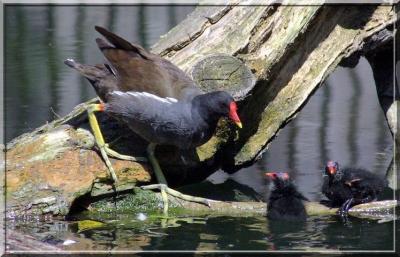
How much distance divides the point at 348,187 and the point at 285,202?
0.46m

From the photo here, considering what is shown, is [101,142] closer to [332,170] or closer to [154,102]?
[154,102]

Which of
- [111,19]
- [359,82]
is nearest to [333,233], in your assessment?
[359,82]

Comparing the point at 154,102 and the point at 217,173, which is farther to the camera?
the point at 217,173

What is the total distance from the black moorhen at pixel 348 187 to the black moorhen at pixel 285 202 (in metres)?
0.21

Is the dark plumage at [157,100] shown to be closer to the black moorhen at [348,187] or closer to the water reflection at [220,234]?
the water reflection at [220,234]

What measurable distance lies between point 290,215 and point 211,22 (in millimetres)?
1369

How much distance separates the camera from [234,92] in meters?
6.22

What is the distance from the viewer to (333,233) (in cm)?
579

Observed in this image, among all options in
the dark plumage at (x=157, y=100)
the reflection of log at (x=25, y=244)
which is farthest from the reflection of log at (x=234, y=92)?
the reflection of log at (x=25, y=244)

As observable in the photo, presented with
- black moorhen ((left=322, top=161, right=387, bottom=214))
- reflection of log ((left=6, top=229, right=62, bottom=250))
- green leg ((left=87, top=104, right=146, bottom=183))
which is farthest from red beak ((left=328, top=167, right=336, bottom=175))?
reflection of log ((left=6, top=229, right=62, bottom=250))

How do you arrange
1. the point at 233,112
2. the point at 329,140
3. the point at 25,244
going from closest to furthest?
the point at 25,244, the point at 233,112, the point at 329,140

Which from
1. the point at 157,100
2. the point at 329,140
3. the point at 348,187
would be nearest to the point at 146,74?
the point at 157,100

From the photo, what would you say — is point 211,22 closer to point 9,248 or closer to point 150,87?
point 150,87

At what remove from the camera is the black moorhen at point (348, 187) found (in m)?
6.28
